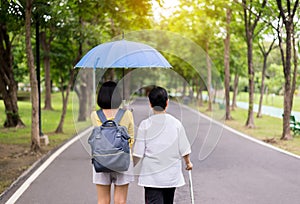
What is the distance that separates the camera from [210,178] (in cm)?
717

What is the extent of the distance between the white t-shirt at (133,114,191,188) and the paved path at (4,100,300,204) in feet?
2.63

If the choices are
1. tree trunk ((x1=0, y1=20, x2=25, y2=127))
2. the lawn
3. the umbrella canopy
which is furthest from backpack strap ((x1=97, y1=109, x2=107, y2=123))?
tree trunk ((x1=0, y1=20, x2=25, y2=127))

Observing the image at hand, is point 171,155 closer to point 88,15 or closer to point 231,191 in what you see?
point 231,191

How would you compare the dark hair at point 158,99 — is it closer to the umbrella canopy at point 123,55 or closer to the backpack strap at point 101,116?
the backpack strap at point 101,116

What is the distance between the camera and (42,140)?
11156mm

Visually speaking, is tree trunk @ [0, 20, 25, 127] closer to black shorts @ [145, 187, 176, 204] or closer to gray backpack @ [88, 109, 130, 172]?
gray backpack @ [88, 109, 130, 172]

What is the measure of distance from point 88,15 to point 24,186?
773 centimetres

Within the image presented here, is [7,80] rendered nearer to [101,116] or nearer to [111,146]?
[101,116]

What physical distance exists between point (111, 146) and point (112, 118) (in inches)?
11.4

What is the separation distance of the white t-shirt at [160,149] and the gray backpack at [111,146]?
0.63ft

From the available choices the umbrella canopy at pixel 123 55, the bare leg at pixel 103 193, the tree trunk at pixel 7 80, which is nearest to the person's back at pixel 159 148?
the bare leg at pixel 103 193

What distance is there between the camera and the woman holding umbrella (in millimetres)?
3895

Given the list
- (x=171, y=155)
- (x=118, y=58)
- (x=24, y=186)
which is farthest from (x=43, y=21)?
(x=171, y=155)

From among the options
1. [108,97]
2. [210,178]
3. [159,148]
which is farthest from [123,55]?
[210,178]
